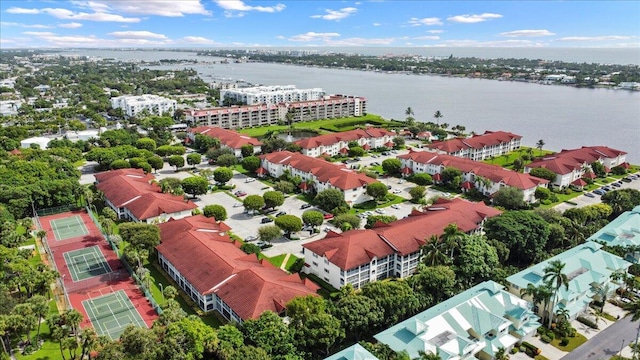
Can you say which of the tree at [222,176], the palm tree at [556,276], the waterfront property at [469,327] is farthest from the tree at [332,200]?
the palm tree at [556,276]

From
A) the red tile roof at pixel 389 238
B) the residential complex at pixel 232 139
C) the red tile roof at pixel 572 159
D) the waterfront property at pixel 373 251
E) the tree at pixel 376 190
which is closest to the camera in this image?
the waterfront property at pixel 373 251

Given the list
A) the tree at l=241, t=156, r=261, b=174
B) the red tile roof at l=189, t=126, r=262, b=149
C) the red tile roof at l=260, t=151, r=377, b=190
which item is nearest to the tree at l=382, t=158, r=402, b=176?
the red tile roof at l=260, t=151, r=377, b=190

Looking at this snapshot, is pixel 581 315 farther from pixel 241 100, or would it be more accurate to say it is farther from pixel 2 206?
pixel 241 100

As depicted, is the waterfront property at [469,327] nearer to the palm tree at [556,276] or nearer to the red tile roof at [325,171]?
the palm tree at [556,276]

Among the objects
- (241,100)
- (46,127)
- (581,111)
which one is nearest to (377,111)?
(241,100)

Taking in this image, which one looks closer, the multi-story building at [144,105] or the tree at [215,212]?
the tree at [215,212]

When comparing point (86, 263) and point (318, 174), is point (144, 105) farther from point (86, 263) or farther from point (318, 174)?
point (86, 263)
